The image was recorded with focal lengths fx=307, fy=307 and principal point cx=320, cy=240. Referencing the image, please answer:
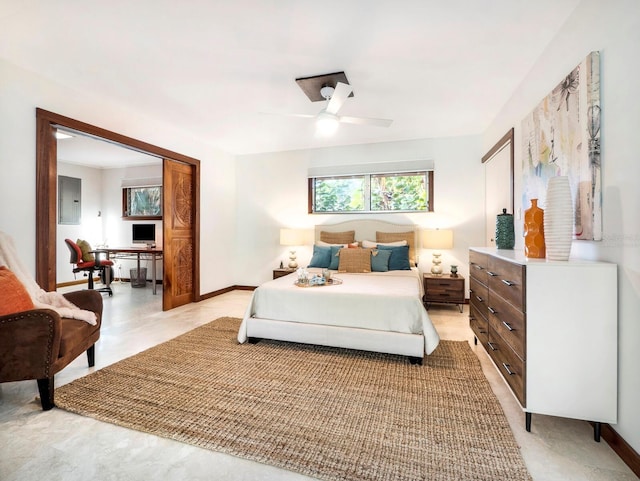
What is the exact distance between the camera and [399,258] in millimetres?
4289

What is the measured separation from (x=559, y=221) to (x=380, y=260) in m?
2.55

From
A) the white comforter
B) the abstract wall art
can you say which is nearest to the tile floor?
the white comforter

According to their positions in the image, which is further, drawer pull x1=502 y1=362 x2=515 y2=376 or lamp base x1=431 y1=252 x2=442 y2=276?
lamp base x1=431 y1=252 x2=442 y2=276

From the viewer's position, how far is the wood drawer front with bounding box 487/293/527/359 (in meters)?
1.70

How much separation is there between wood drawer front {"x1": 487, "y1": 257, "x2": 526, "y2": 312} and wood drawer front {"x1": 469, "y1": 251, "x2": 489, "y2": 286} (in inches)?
4.5

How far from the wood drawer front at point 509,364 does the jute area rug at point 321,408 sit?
19cm

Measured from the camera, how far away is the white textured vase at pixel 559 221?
1.73m

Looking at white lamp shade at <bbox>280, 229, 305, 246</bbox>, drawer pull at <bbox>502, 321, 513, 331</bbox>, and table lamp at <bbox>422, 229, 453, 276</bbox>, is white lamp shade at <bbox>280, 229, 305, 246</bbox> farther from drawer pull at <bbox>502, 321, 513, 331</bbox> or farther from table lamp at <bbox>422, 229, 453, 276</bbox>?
drawer pull at <bbox>502, 321, 513, 331</bbox>

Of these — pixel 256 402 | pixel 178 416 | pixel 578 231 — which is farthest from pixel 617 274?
pixel 178 416

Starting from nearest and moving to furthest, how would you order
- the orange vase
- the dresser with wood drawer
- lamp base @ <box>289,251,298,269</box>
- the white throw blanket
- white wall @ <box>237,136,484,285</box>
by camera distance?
1. the dresser with wood drawer
2. the orange vase
3. the white throw blanket
4. white wall @ <box>237,136,484,285</box>
5. lamp base @ <box>289,251,298,269</box>

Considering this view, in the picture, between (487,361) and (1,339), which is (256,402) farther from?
(487,361)

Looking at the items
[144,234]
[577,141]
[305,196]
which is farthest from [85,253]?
[577,141]

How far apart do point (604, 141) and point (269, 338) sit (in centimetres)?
286

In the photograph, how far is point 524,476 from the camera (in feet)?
4.52
